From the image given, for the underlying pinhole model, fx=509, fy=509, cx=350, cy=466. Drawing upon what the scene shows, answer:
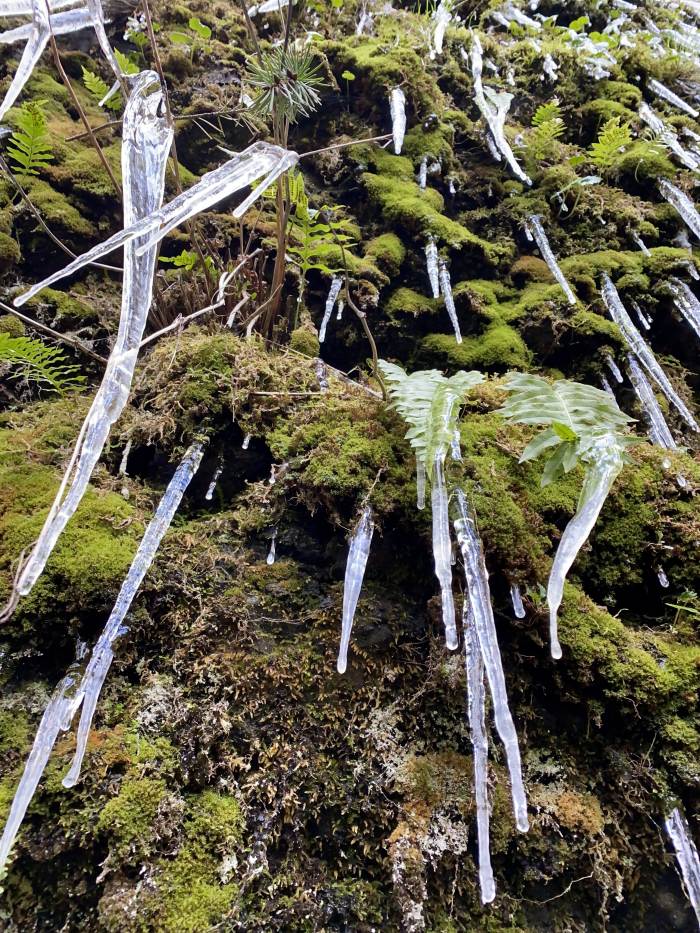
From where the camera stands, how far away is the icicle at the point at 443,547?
79.2 inches

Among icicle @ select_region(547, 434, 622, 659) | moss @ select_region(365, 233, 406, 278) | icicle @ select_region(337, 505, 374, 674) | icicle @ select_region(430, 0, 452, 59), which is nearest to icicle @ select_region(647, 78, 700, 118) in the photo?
icicle @ select_region(430, 0, 452, 59)

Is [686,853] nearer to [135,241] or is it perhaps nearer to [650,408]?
[650,408]

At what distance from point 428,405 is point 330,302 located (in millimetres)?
2055

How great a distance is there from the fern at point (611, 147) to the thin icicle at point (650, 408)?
246 cm

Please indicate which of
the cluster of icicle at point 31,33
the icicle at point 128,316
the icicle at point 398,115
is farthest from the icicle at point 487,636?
the icicle at point 398,115

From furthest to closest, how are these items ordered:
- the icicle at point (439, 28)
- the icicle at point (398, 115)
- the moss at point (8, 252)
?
the icicle at point (439, 28) → the icicle at point (398, 115) → the moss at point (8, 252)

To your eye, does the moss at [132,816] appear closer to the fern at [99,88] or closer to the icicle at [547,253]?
the icicle at [547,253]

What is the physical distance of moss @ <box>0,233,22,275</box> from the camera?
402 centimetres

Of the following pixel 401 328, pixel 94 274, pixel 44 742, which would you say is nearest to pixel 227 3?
pixel 94 274

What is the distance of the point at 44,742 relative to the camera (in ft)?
6.38

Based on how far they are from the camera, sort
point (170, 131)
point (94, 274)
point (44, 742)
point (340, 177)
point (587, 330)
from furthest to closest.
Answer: point (340, 177)
point (94, 274)
point (587, 330)
point (170, 131)
point (44, 742)

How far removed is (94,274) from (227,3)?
4.70 metres

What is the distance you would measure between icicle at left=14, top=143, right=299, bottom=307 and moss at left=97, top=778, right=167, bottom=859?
1903 millimetres

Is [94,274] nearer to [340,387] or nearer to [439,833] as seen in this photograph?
[340,387]
